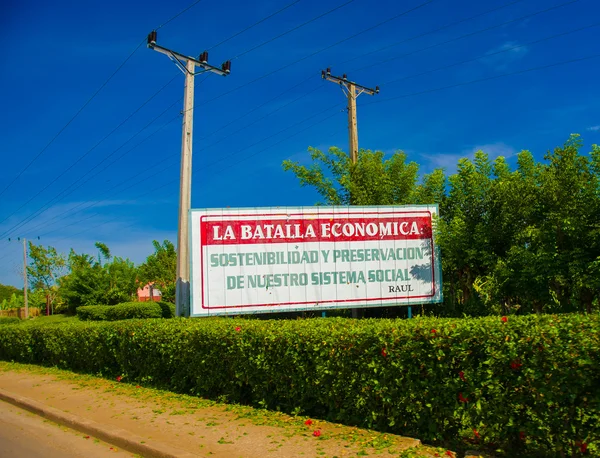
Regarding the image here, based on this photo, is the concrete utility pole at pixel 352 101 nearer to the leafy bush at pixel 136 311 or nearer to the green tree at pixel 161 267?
the leafy bush at pixel 136 311

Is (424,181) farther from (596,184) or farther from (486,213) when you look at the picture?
(596,184)

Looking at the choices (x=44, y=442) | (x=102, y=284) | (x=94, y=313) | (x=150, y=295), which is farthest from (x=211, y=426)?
(x=150, y=295)

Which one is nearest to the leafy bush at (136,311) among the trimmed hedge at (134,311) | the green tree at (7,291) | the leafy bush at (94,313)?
the trimmed hedge at (134,311)

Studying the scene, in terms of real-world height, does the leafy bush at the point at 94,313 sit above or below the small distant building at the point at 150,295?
below

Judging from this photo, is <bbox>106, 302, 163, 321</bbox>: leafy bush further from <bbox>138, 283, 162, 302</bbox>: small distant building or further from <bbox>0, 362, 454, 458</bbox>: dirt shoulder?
<bbox>138, 283, 162, 302</bbox>: small distant building

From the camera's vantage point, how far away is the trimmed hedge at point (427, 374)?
4555 millimetres

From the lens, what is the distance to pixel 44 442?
6980 millimetres

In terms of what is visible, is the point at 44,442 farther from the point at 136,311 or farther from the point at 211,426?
the point at 136,311

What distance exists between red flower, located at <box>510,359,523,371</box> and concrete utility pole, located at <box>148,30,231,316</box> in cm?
1021

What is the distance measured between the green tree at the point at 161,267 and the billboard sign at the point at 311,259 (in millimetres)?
31159

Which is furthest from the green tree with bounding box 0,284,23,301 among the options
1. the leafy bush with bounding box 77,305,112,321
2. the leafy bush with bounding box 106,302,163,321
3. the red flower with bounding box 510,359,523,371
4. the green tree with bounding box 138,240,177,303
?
the red flower with bounding box 510,359,523,371

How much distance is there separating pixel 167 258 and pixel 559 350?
4434 centimetres

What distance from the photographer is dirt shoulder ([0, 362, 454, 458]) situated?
5582mm

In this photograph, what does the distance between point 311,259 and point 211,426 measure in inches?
233
